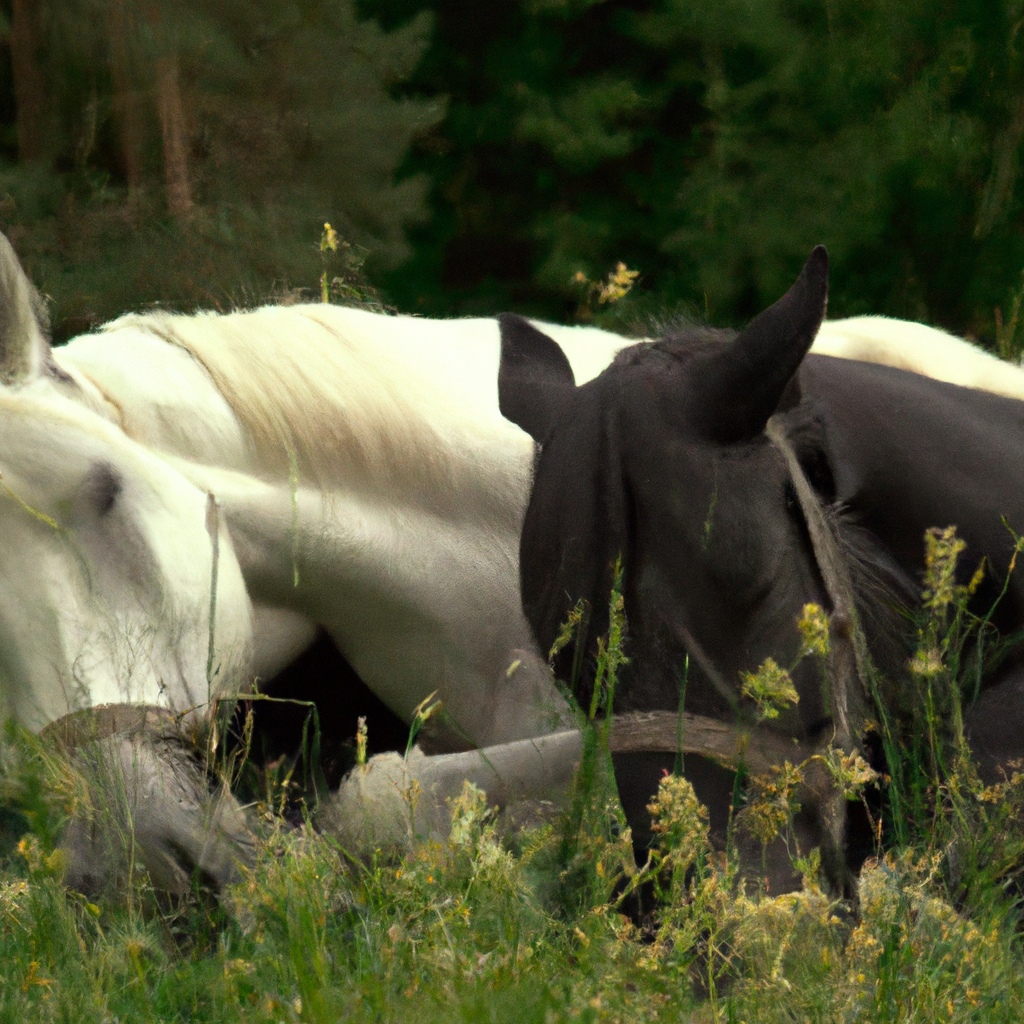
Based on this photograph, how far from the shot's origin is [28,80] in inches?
268

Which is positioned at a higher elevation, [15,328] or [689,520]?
[15,328]

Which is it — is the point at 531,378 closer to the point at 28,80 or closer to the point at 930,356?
the point at 930,356

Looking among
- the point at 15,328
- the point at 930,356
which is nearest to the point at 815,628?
the point at 15,328

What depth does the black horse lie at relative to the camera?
1.91m

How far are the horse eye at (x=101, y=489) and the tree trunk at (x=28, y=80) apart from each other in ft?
17.7

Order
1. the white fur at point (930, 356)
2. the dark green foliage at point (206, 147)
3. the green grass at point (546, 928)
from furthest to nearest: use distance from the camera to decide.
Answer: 1. the dark green foliage at point (206, 147)
2. the white fur at point (930, 356)
3. the green grass at point (546, 928)

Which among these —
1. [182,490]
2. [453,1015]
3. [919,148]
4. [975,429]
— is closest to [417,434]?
[182,490]

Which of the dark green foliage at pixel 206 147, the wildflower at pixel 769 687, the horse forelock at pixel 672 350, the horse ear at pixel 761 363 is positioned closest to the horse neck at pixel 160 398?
the horse forelock at pixel 672 350

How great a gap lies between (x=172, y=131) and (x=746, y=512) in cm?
577

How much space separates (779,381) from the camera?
1.95 m

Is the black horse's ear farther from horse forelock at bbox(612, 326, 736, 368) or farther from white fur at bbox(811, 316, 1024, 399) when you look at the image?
white fur at bbox(811, 316, 1024, 399)

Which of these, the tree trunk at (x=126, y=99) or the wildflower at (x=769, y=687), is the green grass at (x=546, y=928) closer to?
the wildflower at (x=769, y=687)

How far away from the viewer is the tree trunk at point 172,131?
6.74 metres

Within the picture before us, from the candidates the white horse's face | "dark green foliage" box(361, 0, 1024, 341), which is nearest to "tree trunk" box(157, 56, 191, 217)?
"dark green foliage" box(361, 0, 1024, 341)
